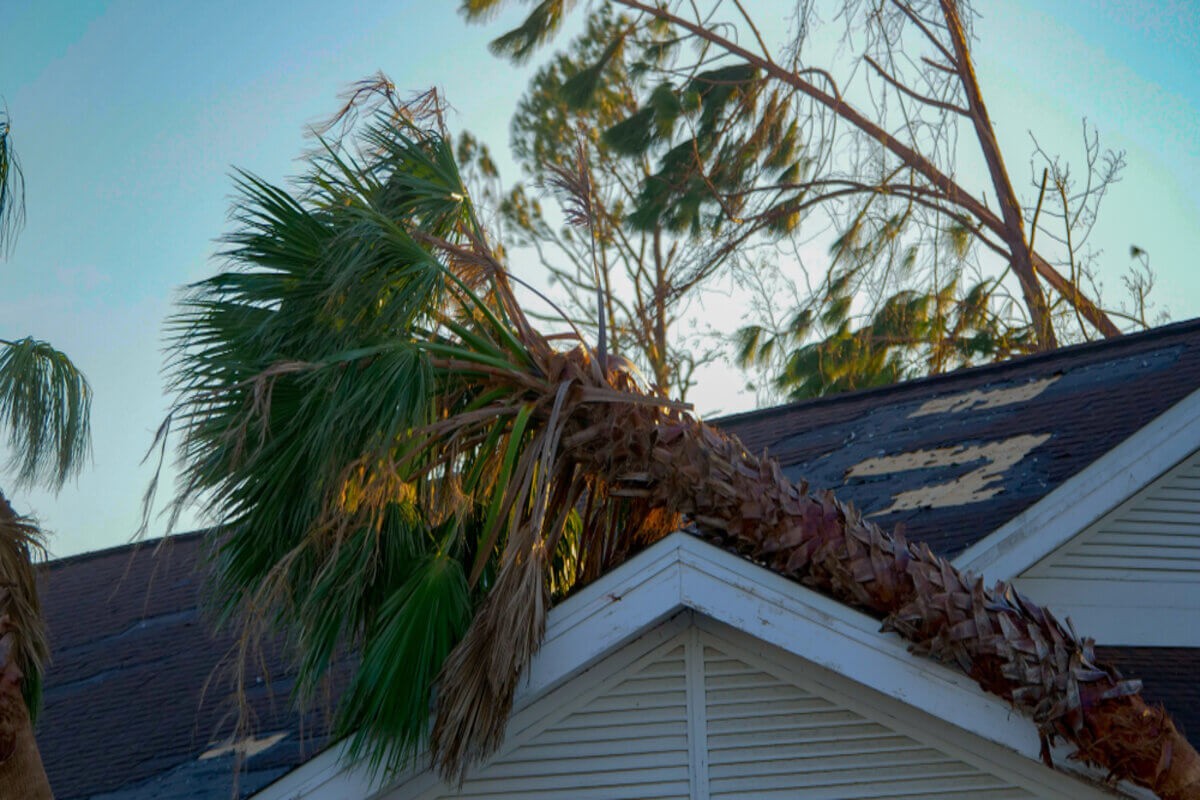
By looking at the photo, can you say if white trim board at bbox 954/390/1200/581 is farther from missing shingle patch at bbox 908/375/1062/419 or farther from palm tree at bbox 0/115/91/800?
palm tree at bbox 0/115/91/800

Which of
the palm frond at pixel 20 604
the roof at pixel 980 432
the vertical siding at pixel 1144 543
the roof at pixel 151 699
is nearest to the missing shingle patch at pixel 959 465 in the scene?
the roof at pixel 980 432

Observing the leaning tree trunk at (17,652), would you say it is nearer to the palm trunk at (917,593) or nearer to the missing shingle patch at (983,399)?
the palm trunk at (917,593)

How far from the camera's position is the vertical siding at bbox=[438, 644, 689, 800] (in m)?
5.58

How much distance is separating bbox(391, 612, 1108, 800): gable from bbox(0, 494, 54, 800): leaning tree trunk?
5.42 ft

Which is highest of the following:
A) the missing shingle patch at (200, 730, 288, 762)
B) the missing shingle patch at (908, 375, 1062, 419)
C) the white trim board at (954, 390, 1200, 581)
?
the missing shingle patch at (908, 375, 1062, 419)

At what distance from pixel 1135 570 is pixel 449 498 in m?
3.70

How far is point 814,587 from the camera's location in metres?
5.47

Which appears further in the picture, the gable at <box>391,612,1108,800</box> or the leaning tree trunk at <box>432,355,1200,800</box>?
the gable at <box>391,612,1108,800</box>

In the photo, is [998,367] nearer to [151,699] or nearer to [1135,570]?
[1135,570]

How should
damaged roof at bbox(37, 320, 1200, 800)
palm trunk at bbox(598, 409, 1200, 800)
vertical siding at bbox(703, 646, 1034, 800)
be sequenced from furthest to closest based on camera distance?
damaged roof at bbox(37, 320, 1200, 800) → vertical siding at bbox(703, 646, 1034, 800) → palm trunk at bbox(598, 409, 1200, 800)

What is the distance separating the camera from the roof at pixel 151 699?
22.9 feet

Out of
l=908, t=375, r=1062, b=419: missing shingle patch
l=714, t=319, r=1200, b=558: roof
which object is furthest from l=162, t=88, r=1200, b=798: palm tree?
l=908, t=375, r=1062, b=419: missing shingle patch

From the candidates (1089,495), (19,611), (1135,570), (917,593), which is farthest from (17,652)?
(1135,570)

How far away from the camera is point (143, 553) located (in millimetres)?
12492
